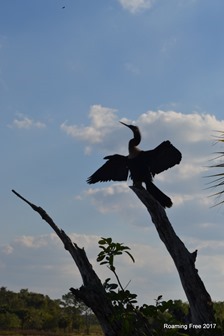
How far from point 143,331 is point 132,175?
5880 mm

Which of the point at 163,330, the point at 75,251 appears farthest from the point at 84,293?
the point at 163,330

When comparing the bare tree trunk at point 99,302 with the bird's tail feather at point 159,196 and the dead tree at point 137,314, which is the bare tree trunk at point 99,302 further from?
the bird's tail feather at point 159,196

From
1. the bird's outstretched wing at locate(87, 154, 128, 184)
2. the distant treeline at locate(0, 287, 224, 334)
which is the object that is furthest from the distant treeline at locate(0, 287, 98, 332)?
the bird's outstretched wing at locate(87, 154, 128, 184)

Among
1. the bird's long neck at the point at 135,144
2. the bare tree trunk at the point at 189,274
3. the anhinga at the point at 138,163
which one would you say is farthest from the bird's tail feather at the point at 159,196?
the bare tree trunk at the point at 189,274

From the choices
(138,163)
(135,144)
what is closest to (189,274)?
(138,163)

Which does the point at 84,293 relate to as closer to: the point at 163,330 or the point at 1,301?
the point at 163,330

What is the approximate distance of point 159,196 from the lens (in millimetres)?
9477

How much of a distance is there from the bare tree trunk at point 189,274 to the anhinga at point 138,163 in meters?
3.16

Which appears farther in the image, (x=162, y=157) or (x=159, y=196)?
(x=162, y=157)

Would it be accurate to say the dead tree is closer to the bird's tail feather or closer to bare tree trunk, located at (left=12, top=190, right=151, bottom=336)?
bare tree trunk, located at (left=12, top=190, right=151, bottom=336)

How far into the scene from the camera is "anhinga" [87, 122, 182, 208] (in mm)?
10180

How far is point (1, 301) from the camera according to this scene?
314 ft

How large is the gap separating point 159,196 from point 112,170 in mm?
1788

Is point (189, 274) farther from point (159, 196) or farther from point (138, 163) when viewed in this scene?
point (138, 163)
